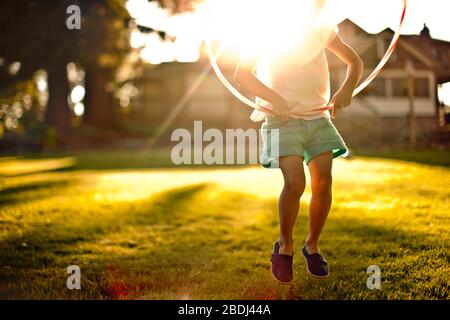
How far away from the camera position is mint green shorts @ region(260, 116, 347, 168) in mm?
2816

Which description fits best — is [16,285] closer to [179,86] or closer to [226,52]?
[226,52]

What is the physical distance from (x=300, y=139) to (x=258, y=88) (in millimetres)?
366

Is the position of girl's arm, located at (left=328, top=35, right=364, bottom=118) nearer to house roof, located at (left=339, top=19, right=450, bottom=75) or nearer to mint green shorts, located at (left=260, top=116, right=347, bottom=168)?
mint green shorts, located at (left=260, top=116, right=347, bottom=168)

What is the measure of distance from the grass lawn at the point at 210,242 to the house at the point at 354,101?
51.7 feet

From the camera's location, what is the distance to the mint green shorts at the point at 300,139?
2816mm

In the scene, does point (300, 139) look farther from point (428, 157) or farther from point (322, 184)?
point (428, 157)

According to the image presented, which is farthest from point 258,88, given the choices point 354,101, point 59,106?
point 354,101

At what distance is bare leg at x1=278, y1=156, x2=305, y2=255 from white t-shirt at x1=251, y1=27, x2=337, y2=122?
27cm

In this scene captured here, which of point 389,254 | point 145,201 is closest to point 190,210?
point 145,201

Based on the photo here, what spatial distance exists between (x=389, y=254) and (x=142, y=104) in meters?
40.3

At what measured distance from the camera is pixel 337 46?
2.93 m

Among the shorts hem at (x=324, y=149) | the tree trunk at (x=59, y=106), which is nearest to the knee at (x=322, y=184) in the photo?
the shorts hem at (x=324, y=149)

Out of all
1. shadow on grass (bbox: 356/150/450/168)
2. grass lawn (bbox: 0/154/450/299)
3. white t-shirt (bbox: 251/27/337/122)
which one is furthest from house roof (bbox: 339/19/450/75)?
shadow on grass (bbox: 356/150/450/168)

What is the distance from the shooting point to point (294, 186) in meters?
2.87
